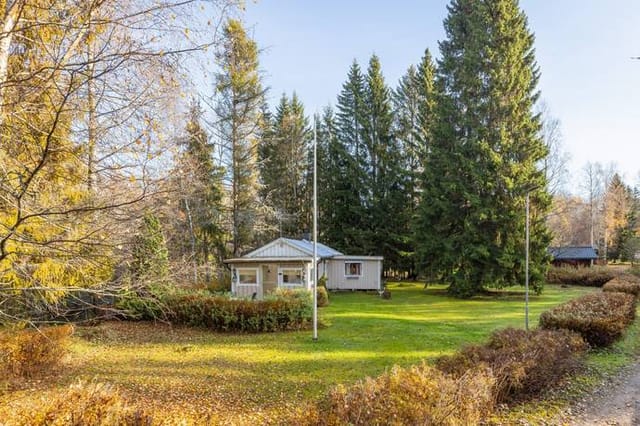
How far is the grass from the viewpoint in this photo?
19.5 feet

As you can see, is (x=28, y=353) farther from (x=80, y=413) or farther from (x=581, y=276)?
(x=581, y=276)

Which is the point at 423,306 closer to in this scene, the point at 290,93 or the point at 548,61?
the point at 548,61

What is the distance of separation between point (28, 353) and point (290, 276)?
1093cm

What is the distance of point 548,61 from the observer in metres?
20.1

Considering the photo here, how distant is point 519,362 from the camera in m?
5.38

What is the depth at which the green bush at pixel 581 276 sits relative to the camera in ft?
74.3

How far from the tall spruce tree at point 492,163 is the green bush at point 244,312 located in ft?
34.0

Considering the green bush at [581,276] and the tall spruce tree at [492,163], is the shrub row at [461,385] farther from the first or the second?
the green bush at [581,276]

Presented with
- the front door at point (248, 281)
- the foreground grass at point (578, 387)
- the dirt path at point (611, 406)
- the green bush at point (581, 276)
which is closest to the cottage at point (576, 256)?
the green bush at point (581, 276)

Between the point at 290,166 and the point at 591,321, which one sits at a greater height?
the point at 290,166

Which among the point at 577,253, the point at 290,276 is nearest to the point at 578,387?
the point at 290,276

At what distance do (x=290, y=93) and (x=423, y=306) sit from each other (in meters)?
23.2

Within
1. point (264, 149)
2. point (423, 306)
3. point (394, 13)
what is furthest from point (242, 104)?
point (423, 306)

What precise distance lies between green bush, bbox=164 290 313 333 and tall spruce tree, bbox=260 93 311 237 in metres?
16.1
